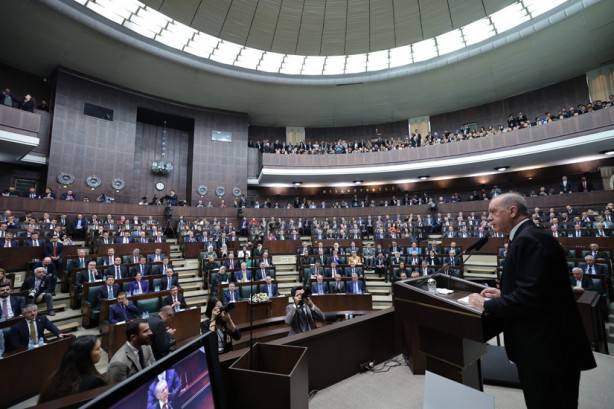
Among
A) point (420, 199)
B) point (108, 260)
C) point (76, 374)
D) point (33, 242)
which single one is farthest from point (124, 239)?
point (420, 199)

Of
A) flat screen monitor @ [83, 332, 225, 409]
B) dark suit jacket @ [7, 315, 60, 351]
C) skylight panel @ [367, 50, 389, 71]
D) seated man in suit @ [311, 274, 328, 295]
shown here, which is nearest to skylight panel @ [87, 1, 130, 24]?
skylight panel @ [367, 50, 389, 71]

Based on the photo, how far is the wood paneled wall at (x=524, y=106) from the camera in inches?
573

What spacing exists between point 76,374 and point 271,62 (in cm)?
1536

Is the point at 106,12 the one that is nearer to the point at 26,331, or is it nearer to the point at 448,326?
the point at 26,331

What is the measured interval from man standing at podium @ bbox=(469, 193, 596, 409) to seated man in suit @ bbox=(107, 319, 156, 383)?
2.19m

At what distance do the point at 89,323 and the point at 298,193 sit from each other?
14807mm

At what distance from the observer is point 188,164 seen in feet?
58.4

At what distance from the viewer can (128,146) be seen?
15086 millimetres

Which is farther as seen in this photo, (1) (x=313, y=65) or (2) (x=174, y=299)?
(1) (x=313, y=65)

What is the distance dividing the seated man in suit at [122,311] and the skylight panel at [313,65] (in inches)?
539

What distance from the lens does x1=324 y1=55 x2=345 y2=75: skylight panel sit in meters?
15.1

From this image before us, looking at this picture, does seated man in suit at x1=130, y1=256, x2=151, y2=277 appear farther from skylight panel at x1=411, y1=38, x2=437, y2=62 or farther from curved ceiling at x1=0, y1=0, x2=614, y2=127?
skylight panel at x1=411, y1=38, x2=437, y2=62

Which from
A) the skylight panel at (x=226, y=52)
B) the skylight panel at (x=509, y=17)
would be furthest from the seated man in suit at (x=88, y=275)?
the skylight panel at (x=509, y=17)

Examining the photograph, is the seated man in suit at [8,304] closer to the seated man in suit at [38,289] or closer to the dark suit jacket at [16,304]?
the dark suit jacket at [16,304]
